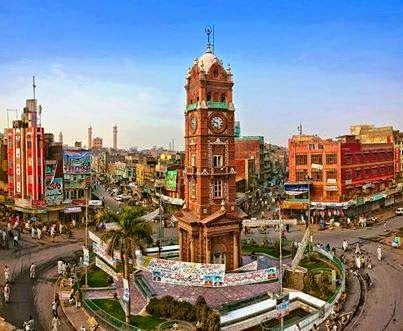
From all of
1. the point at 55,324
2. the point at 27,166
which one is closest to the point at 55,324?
the point at 55,324

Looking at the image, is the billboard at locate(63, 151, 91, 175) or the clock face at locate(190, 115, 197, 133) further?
the billboard at locate(63, 151, 91, 175)

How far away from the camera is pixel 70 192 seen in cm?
6681

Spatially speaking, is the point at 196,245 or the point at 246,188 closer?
the point at 196,245

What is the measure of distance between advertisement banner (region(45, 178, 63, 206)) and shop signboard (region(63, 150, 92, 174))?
217 centimetres

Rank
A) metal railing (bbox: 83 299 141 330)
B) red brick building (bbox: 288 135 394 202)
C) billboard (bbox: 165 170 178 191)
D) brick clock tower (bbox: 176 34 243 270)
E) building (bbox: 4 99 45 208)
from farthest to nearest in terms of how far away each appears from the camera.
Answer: billboard (bbox: 165 170 178 191) → red brick building (bbox: 288 135 394 202) → building (bbox: 4 99 45 208) → brick clock tower (bbox: 176 34 243 270) → metal railing (bbox: 83 299 141 330)

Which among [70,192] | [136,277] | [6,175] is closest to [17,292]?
[136,277]

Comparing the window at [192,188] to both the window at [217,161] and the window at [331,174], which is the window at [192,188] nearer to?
the window at [217,161]

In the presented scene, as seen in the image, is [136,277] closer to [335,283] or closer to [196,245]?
[196,245]

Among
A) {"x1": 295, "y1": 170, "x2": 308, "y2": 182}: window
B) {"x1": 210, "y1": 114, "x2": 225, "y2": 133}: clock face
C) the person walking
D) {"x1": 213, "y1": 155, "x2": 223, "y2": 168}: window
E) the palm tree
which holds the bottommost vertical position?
the person walking

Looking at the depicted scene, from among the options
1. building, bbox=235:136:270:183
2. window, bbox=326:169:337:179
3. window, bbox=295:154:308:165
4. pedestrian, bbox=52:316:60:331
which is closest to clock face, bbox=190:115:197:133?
pedestrian, bbox=52:316:60:331

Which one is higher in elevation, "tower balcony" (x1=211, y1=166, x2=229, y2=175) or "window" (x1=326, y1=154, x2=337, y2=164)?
"window" (x1=326, y1=154, x2=337, y2=164)

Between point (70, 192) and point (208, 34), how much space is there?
36264 mm

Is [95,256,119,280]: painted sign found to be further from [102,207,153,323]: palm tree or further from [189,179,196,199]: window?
[189,179,196,199]: window

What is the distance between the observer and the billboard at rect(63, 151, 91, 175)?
66438mm
